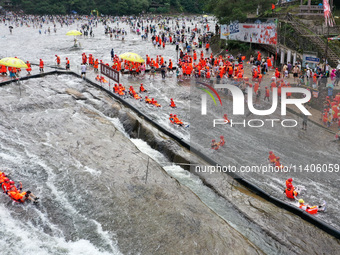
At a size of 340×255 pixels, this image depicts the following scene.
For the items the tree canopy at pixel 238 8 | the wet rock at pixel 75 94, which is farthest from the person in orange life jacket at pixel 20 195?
the tree canopy at pixel 238 8

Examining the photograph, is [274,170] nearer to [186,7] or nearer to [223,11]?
[223,11]

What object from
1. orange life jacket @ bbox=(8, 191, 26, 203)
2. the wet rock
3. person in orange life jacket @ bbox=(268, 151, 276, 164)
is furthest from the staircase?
orange life jacket @ bbox=(8, 191, 26, 203)

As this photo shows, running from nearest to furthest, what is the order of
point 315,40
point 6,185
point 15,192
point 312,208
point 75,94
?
point 312,208
point 15,192
point 6,185
point 75,94
point 315,40

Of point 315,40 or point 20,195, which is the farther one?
point 315,40

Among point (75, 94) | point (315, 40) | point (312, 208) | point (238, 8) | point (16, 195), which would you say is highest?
point (238, 8)

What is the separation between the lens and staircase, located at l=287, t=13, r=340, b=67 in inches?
1000

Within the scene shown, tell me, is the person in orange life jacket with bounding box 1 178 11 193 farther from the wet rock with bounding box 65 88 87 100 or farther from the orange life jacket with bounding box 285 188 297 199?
the wet rock with bounding box 65 88 87 100

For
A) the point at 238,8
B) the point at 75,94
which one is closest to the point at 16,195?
the point at 75,94

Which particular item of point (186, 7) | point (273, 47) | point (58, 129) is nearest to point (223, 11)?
point (273, 47)

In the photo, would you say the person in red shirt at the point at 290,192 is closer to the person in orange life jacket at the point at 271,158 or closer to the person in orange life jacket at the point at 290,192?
the person in orange life jacket at the point at 290,192

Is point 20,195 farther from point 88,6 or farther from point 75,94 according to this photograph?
point 88,6

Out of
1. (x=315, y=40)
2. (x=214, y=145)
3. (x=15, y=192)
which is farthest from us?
(x=315, y=40)

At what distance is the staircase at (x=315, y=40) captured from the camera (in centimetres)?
2539

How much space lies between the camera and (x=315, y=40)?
89.2ft
